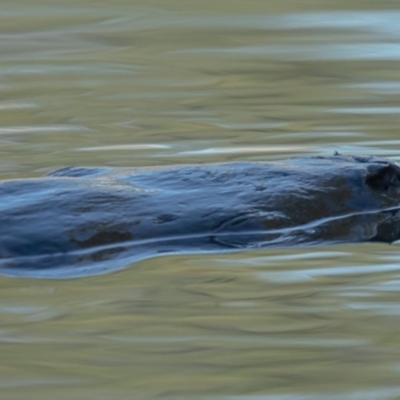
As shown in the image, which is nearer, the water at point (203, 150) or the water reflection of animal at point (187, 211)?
the water at point (203, 150)

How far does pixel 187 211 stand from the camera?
446 cm

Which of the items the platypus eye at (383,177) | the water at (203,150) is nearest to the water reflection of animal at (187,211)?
the platypus eye at (383,177)

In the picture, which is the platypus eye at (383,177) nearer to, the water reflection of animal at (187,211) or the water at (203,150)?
the water reflection of animal at (187,211)

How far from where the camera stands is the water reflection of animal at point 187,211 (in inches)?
166

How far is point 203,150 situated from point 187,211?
1698 millimetres

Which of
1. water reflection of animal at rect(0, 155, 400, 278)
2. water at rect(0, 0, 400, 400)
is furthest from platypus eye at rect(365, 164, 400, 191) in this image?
water at rect(0, 0, 400, 400)

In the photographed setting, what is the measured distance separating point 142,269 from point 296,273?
470 millimetres

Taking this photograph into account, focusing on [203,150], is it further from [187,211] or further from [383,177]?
[187,211]

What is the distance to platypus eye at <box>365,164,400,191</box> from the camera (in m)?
4.82

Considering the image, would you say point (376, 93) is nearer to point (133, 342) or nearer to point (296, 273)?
point (296, 273)

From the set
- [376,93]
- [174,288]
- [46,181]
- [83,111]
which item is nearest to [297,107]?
[376,93]

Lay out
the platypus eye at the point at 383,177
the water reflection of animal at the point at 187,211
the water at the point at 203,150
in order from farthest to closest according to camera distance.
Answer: the platypus eye at the point at 383,177 < the water reflection of animal at the point at 187,211 < the water at the point at 203,150

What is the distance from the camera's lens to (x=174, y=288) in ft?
12.9

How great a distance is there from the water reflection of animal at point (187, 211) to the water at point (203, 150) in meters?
0.14
